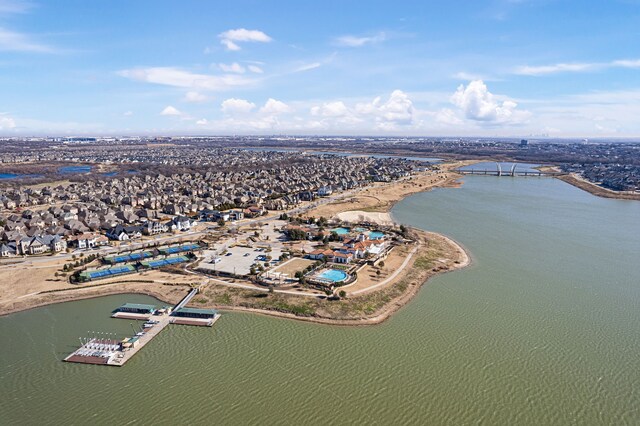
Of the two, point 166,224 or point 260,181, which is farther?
point 260,181

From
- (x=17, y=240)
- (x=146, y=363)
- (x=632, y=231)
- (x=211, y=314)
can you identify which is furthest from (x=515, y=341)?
(x=17, y=240)

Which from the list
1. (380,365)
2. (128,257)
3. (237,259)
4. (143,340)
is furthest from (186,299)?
(380,365)

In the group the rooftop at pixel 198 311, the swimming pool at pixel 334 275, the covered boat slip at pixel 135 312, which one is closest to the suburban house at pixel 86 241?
the covered boat slip at pixel 135 312

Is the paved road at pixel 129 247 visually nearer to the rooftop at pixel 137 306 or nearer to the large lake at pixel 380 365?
the large lake at pixel 380 365

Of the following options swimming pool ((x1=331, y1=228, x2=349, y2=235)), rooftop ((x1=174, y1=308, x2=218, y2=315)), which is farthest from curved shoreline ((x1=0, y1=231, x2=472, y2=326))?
swimming pool ((x1=331, y1=228, x2=349, y2=235))

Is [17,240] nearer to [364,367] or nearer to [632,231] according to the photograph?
[364,367]

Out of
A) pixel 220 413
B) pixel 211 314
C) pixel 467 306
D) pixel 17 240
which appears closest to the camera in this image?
pixel 220 413

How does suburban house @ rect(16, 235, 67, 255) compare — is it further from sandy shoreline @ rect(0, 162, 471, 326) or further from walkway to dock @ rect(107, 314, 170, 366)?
walkway to dock @ rect(107, 314, 170, 366)
